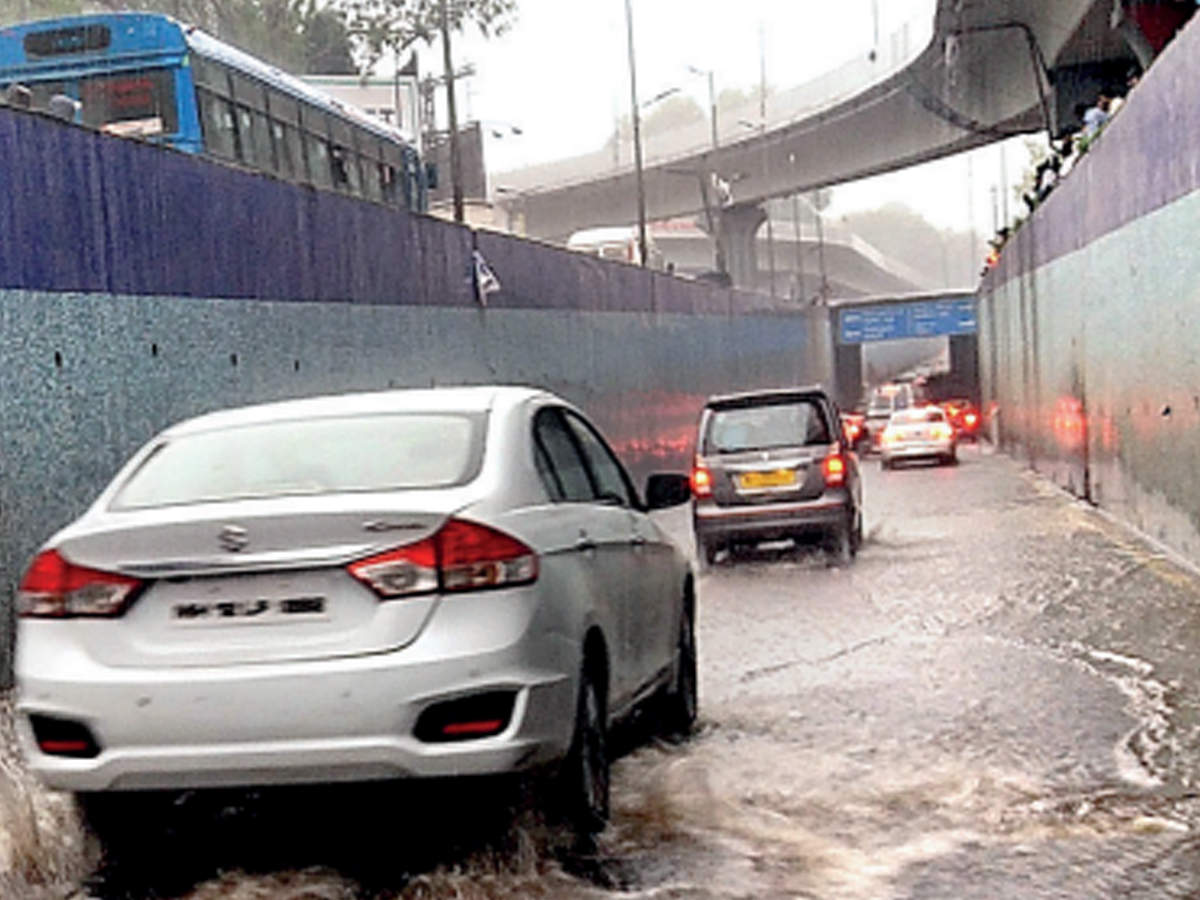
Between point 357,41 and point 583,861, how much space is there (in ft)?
195

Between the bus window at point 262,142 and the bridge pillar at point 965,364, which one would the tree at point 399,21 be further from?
the bus window at point 262,142

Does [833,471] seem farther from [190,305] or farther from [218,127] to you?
[190,305]

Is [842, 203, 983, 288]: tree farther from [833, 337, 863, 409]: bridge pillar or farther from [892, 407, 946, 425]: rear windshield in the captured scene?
[892, 407, 946, 425]: rear windshield

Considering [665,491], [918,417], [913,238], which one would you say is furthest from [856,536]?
[913,238]

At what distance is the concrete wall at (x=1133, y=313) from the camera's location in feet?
46.0

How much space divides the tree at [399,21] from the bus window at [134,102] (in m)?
45.2

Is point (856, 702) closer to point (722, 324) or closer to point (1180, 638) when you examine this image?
point (1180, 638)

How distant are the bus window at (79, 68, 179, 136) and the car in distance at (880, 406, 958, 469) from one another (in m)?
23.4

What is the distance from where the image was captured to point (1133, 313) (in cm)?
1712

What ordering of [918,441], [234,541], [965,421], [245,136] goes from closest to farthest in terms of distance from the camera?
[234,541], [245,136], [918,441], [965,421]

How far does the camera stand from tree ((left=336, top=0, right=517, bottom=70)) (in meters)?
62.5

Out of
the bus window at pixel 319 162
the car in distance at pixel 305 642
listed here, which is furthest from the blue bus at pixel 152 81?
the car in distance at pixel 305 642

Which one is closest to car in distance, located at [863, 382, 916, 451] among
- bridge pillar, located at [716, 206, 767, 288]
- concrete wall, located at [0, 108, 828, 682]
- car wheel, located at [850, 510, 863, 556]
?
bridge pillar, located at [716, 206, 767, 288]

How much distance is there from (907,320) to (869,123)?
15890mm
